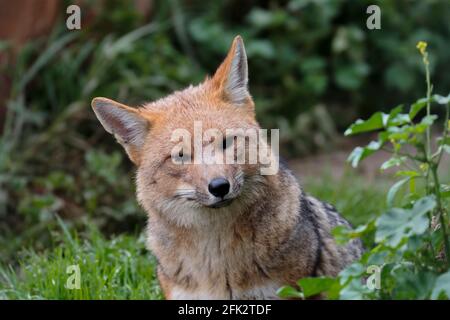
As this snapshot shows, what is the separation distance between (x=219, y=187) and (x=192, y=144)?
0.37 m

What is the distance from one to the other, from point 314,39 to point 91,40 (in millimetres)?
3011

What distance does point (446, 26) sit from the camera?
11594mm

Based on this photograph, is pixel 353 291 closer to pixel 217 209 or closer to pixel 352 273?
pixel 352 273

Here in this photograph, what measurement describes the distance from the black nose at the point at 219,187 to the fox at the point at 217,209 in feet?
0.06

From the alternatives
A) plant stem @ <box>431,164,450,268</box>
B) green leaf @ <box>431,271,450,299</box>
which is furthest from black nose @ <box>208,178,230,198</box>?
green leaf @ <box>431,271,450,299</box>

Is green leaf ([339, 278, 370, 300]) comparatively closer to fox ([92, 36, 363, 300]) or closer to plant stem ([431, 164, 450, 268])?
plant stem ([431, 164, 450, 268])

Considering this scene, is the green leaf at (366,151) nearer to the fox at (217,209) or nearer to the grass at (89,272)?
the fox at (217,209)

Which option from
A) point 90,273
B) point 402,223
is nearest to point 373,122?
point 402,223

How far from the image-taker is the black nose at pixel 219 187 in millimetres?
4441

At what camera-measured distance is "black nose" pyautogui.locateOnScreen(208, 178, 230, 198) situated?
4.44 meters

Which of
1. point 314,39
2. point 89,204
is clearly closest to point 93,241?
point 89,204

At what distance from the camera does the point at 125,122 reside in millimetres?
5031

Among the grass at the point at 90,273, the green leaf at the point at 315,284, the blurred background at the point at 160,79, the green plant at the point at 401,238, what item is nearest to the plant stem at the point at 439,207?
the green plant at the point at 401,238
